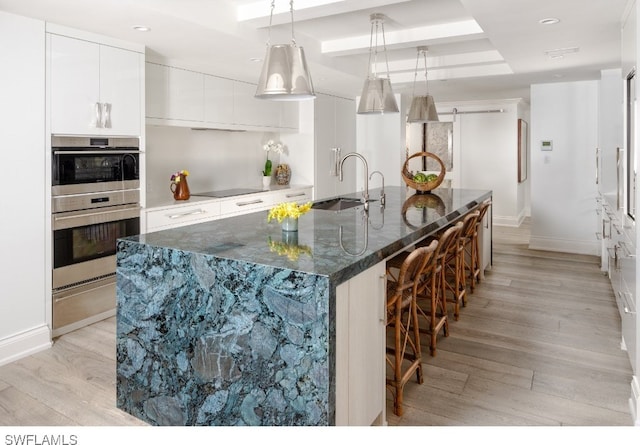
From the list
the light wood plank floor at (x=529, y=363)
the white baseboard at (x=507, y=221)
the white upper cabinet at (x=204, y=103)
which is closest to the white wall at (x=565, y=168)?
the light wood plank floor at (x=529, y=363)

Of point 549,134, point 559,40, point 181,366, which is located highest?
point 559,40

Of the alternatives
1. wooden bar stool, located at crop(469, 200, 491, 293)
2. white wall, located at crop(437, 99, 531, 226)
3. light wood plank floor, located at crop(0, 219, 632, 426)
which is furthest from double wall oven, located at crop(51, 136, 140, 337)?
white wall, located at crop(437, 99, 531, 226)

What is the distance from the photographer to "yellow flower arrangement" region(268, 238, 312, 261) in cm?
212

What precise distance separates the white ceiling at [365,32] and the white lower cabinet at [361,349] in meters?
2.13

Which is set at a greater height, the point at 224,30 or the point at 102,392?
the point at 224,30

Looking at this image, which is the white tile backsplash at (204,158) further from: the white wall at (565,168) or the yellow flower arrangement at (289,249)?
the white wall at (565,168)

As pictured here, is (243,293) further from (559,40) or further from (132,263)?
(559,40)

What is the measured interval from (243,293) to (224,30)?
2.49 m

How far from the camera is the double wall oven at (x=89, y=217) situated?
355 centimetres

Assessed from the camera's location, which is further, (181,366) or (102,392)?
(102,392)

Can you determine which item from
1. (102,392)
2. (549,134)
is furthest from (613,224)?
(102,392)

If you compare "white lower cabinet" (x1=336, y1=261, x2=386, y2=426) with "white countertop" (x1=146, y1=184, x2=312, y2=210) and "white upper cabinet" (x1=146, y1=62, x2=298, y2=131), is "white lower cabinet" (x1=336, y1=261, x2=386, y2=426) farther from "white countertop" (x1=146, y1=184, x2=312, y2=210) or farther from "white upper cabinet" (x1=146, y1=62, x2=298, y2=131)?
"white upper cabinet" (x1=146, y1=62, x2=298, y2=131)

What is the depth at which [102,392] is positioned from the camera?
274cm
